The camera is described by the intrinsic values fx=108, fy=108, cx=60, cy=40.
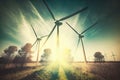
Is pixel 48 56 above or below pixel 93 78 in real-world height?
above

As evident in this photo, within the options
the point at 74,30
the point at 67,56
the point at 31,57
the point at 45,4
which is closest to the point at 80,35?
the point at 74,30

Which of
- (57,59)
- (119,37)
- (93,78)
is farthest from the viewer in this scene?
(119,37)

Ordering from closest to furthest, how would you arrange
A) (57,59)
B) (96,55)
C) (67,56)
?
1. (57,59)
2. (67,56)
3. (96,55)

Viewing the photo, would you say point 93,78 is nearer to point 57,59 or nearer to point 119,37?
point 57,59

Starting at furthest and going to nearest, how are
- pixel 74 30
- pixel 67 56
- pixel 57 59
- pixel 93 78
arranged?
pixel 67 56 → pixel 74 30 → pixel 57 59 → pixel 93 78

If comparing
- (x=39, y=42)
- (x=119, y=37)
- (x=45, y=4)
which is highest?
(x=45, y=4)

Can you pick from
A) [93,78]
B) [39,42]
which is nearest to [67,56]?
[39,42]

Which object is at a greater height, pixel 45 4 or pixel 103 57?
pixel 45 4

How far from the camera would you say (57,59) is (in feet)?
47.5

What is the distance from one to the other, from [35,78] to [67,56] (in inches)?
1917

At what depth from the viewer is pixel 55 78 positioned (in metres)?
11.2

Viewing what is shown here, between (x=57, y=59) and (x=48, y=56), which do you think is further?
(x=48, y=56)

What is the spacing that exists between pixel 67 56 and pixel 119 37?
42.4m

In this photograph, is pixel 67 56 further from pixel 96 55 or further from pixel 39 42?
pixel 39 42
